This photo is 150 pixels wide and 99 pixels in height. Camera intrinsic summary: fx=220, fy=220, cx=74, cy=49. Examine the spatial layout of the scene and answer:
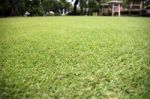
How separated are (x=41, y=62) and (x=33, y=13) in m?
32.7

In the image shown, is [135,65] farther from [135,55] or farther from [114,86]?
[114,86]

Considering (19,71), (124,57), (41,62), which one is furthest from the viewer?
(124,57)

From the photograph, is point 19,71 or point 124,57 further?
point 124,57

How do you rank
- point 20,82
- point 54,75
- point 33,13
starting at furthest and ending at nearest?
point 33,13 < point 54,75 < point 20,82

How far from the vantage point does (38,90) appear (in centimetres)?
283

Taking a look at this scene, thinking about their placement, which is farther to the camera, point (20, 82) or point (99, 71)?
point (99, 71)


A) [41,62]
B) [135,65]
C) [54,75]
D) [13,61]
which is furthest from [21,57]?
[135,65]

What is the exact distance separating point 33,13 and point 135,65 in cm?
3335

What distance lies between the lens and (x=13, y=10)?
32.8 m

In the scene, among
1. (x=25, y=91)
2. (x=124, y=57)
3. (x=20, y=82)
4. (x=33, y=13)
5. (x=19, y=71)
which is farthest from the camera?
(x=33, y=13)

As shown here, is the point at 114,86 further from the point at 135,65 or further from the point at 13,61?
the point at 13,61

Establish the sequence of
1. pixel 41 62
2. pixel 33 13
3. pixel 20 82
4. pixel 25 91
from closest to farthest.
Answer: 1. pixel 25 91
2. pixel 20 82
3. pixel 41 62
4. pixel 33 13

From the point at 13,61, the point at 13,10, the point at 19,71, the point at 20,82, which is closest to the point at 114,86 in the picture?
the point at 20,82

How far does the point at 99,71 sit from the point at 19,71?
1305 mm
